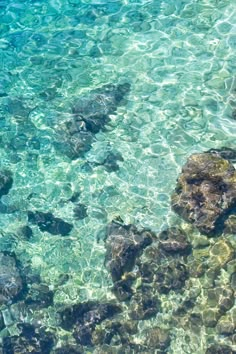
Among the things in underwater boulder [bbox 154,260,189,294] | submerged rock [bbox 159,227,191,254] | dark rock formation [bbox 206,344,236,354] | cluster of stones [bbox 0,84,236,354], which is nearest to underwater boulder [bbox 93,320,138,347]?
cluster of stones [bbox 0,84,236,354]

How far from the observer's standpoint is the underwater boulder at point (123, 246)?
11.5 m

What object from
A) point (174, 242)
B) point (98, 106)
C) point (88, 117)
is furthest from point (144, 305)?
point (98, 106)

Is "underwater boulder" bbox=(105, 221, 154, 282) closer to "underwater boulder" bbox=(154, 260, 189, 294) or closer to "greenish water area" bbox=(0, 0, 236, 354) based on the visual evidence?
"greenish water area" bbox=(0, 0, 236, 354)

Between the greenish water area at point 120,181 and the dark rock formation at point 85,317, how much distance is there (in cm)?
3

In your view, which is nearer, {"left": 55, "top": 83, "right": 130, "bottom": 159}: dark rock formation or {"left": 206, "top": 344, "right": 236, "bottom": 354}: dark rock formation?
{"left": 206, "top": 344, "right": 236, "bottom": 354}: dark rock formation

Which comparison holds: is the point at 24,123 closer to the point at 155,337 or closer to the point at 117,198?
the point at 117,198

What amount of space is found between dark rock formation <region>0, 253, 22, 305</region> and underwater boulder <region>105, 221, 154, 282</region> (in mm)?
2392

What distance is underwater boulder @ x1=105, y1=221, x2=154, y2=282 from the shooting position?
1152cm

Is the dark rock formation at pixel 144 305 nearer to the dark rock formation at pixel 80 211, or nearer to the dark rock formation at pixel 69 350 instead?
the dark rock formation at pixel 69 350

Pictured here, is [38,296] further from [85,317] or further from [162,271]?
[162,271]

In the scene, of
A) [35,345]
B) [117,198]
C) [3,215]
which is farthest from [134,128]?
[35,345]

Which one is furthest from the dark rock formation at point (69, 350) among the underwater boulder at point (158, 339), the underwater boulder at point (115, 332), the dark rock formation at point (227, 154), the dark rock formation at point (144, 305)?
the dark rock formation at point (227, 154)

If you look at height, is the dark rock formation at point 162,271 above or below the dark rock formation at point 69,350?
above

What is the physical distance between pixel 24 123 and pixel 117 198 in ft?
15.4
